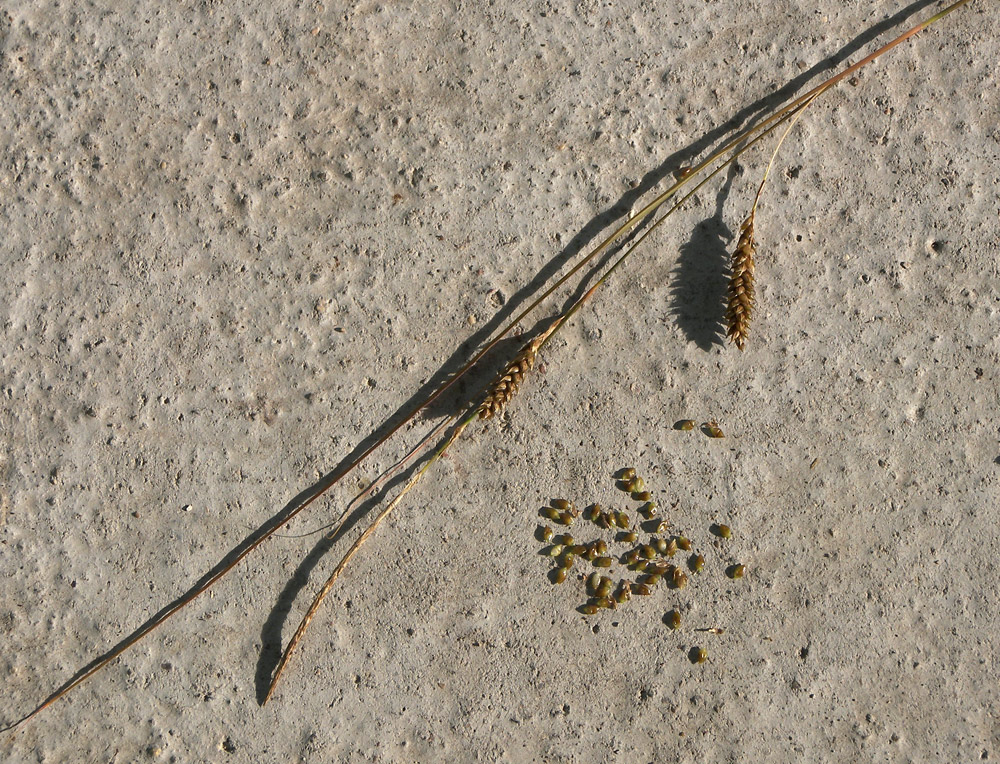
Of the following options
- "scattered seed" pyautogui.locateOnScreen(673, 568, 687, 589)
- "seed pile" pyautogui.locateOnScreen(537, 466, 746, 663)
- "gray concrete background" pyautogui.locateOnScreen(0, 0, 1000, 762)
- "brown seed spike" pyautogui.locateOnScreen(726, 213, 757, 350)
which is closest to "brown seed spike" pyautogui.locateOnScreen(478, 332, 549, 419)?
"gray concrete background" pyautogui.locateOnScreen(0, 0, 1000, 762)

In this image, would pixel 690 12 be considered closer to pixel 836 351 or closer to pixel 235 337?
pixel 836 351

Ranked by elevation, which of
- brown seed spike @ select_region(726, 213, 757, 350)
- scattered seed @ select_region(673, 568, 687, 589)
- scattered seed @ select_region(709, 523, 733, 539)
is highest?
brown seed spike @ select_region(726, 213, 757, 350)

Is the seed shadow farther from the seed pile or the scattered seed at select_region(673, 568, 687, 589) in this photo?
the scattered seed at select_region(673, 568, 687, 589)

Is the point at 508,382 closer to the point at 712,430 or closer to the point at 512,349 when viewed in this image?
the point at 512,349

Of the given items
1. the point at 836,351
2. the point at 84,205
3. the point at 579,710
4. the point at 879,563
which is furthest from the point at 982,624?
the point at 84,205

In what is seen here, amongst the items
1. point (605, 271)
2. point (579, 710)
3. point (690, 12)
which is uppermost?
point (690, 12)

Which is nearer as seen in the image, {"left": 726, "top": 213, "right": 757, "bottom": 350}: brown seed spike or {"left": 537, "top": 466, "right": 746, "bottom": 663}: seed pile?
{"left": 726, "top": 213, "right": 757, "bottom": 350}: brown seed spike

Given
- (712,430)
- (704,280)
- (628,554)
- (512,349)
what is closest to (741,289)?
(704,280)

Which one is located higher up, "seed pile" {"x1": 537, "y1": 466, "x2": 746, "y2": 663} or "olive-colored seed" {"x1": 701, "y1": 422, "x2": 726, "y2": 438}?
"olive-colored seed" {"x1": 701, "y1": 422, "x2": 726, "y2": 438}
